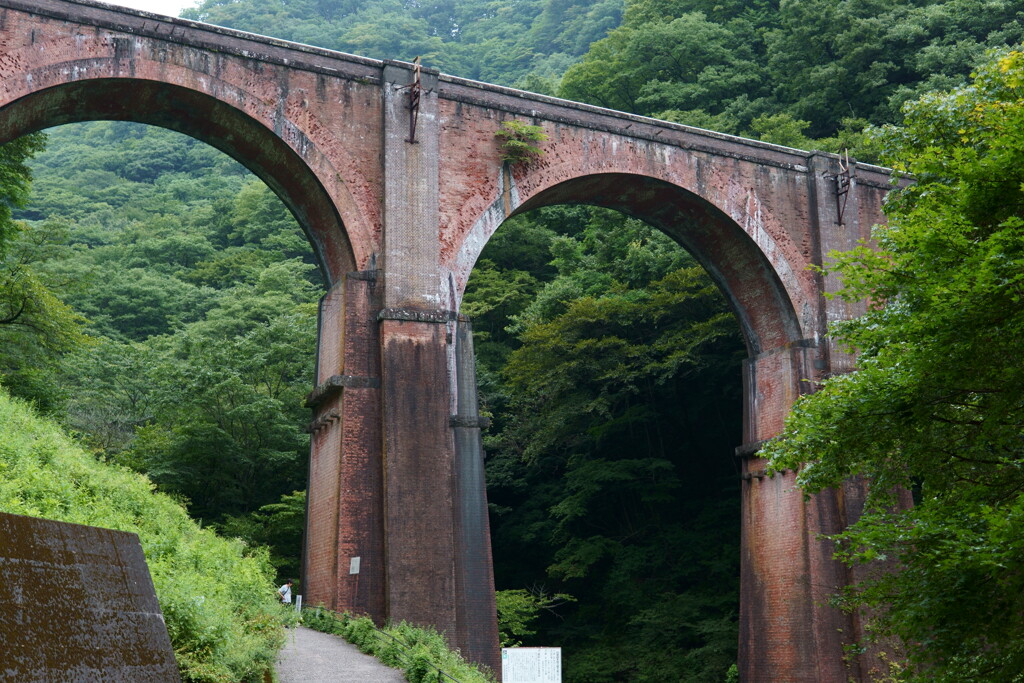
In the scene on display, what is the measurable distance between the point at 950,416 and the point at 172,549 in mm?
7682

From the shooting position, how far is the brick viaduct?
45.2ft

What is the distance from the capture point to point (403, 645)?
36.2 feet

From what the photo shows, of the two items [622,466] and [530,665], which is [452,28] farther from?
[530,665]

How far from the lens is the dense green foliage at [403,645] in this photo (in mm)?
9922

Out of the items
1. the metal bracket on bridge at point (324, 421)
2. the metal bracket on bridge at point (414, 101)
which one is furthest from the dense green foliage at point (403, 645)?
the metal bracket on bridge at point (414, 101)

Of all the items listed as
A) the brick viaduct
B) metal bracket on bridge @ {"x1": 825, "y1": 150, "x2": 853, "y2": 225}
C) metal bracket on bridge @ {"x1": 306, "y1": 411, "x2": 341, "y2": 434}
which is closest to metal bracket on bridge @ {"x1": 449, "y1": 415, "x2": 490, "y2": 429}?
the brick viaduct

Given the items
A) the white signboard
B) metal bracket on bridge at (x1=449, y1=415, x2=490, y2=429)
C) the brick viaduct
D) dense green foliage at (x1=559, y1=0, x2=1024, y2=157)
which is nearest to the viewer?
the white signboard

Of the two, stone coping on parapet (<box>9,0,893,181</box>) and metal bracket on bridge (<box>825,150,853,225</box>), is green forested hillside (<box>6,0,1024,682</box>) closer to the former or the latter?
metal bracket on bridge (<box>825,150,853,225</box>)

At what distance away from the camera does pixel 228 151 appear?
52.0 feet

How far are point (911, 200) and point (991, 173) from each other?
132 inches

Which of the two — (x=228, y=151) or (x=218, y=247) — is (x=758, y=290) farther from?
(x=218, y=247)

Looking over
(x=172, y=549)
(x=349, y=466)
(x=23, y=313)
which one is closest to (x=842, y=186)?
(x=349, y=466)

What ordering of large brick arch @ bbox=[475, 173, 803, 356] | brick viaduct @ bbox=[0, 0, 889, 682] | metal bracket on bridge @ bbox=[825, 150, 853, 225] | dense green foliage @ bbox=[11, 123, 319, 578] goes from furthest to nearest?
dense green foliage @ bbox=[11, 123, 319, 578]
metal bracket on bridge @ bbox=[825, 150, 853, 225]
large brick arch @ bbox=[475, 173, 803, 356]
brick viaduct @ bbox=[0, 0, 889, 682]

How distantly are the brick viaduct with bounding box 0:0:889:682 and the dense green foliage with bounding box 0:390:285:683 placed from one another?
7.10ft
